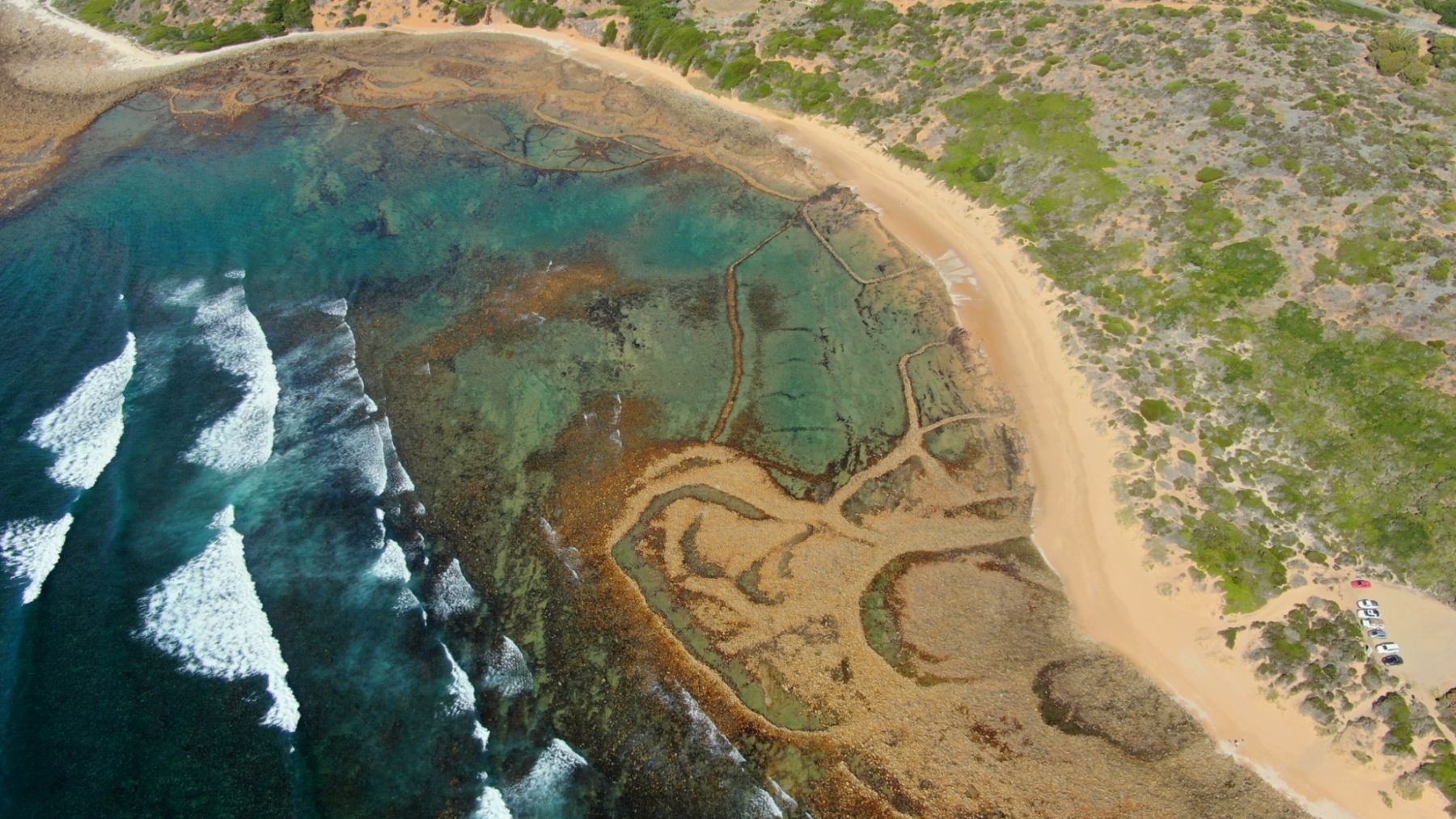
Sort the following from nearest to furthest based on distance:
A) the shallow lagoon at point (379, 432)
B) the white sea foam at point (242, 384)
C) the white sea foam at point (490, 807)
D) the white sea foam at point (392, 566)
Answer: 1. the white sea foam at point (490, 807)
2. the shallow lagoon at point (379, 432)
3. the white sea foam at point (392, 566)
4. the white sea foam at point (242, 384)

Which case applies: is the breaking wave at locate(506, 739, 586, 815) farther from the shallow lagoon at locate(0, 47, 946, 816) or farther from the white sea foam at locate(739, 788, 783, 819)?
the white sea foam at locate(739, 788, 783, 819)

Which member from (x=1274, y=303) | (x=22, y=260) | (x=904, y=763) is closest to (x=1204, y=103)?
(x=1274, y=303)

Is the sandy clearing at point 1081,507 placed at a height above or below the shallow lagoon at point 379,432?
above

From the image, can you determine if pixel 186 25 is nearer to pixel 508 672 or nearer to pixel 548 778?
pixel 508 672

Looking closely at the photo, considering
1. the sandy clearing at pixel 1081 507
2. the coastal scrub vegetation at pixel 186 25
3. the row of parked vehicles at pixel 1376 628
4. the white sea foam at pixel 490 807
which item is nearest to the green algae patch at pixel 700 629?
the white sea foam at pixel 490 807

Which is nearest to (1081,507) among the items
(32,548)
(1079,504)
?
(1079,504)

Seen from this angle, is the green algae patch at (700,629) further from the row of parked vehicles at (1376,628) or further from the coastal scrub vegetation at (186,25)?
the coastal scrub vegetation at (186,25)
